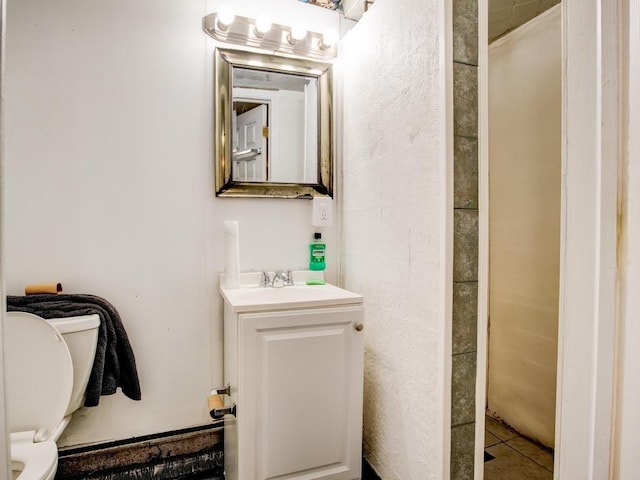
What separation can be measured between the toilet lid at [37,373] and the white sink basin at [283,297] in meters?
0.59

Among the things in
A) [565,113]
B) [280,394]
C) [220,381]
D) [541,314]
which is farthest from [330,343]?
[541,314]

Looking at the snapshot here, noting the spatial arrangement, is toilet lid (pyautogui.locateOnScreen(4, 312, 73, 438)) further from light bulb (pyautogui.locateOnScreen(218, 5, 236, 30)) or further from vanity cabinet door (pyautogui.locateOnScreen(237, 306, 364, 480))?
light bulb (pyautogui.locateOnScreen(218, 5, 236, 30))

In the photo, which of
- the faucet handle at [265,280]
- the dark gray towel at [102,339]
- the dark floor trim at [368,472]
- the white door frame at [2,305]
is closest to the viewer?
the white door frame at [2,305]

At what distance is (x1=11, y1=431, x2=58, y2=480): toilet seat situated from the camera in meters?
1.03

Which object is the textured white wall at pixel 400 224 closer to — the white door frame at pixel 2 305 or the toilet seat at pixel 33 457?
the white door frame at pixel 2 305

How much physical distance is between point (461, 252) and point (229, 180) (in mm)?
1049

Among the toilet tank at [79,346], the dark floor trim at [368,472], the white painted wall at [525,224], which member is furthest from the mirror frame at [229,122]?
the dark floor trim at [368,472]

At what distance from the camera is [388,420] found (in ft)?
4.51

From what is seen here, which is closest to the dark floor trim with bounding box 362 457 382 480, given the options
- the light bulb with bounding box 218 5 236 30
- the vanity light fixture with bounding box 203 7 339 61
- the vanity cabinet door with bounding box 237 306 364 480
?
the vanity cabinet door with bounding box 237 306 364 480

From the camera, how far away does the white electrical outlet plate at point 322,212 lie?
177 cm

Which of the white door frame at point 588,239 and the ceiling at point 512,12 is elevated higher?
the ceiling at point 512,12

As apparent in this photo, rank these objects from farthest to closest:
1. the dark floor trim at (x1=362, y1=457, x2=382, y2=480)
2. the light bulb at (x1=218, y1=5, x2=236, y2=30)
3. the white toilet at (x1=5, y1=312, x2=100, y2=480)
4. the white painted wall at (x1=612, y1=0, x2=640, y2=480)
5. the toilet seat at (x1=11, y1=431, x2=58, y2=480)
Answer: the light bulb at (x1=218, y1=5, x2=236, y2=30) → the dark floor trim at (x1=362, y1=457, x2=382, y2=480) → the white toilet at (x1=5, y1=312, x2=100, y2=480) → the toilet seat at (x1=11, y1=431, x2=58, y2=480) → the white painted wall at (x1=612, y1=0, x2=640, y2=480)

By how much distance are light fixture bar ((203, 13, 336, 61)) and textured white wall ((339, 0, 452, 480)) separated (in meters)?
0.16

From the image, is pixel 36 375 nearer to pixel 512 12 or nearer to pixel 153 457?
pixel 153 457
